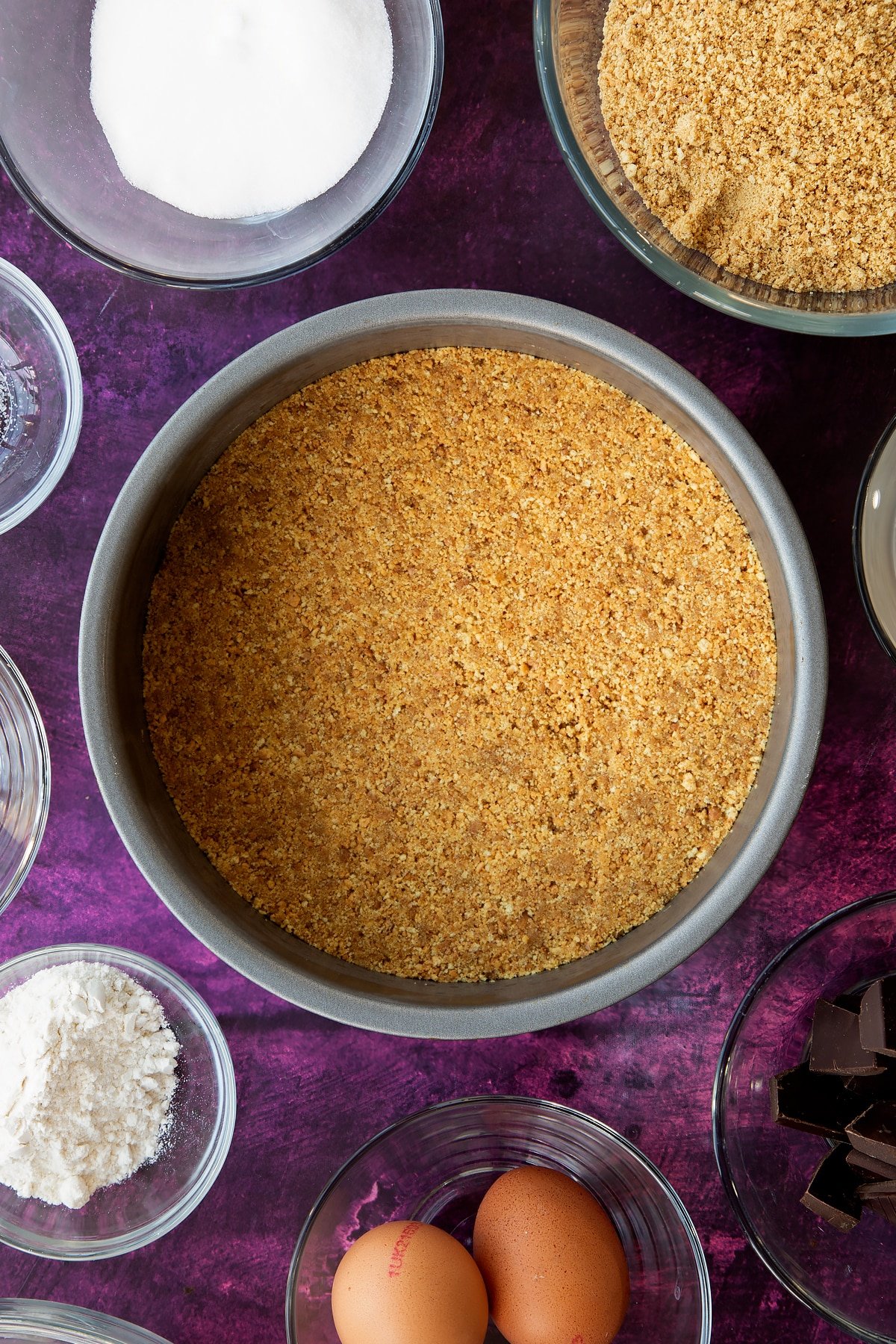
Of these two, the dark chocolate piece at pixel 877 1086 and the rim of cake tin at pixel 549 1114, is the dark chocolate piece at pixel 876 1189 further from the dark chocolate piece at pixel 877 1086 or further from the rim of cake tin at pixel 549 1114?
the rim of cake tin at pixel 549 1114

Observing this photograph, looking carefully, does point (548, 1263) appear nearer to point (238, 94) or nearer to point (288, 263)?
point (288, 263)

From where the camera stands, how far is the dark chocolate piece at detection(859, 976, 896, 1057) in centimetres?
97

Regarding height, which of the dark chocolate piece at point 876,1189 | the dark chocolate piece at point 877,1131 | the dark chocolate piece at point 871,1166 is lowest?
the dark chocolate piece at point 876,1189

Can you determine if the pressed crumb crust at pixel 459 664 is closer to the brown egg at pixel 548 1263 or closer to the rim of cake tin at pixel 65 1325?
the brown egg at pixel 548 1263

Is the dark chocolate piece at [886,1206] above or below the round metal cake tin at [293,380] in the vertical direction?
below

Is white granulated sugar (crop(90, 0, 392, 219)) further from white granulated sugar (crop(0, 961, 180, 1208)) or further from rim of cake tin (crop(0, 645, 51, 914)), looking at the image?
white granulated sugar (crop(0, 961, 180, 1208))

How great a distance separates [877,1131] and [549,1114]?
34 centimetres

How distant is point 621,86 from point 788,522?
0.47 meters

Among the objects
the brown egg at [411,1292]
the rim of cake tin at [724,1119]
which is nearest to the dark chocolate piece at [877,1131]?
the rim of cake tin at [724,1119]

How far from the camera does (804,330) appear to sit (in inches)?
40.2

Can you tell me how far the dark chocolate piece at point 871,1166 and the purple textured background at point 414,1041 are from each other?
0.17 metres

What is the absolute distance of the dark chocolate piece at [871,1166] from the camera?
103cm

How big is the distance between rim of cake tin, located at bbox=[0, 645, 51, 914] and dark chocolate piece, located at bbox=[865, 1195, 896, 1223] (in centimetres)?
98

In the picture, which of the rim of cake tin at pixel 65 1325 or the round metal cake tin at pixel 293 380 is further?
the rim of cake tin at pixel 65 1325
